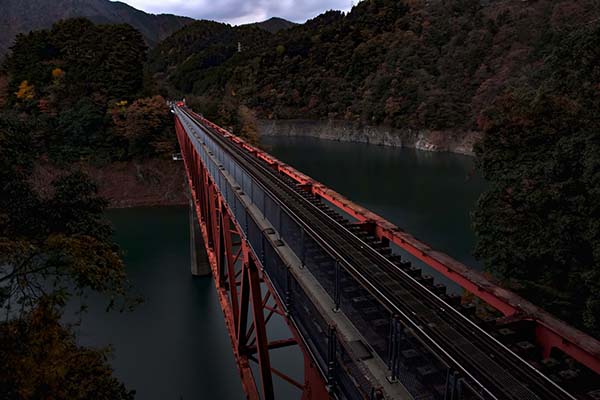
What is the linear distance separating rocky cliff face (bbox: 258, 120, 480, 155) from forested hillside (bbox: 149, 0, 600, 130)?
132 centimetres

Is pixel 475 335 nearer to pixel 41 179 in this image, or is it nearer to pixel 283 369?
pixel 283 369

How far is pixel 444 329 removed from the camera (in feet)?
14.6

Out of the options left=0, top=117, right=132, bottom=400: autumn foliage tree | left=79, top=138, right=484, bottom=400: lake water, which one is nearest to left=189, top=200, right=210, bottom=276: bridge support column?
left=79, top=138, right=484, bottom=400: lake water

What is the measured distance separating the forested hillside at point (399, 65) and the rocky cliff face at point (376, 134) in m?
1.32

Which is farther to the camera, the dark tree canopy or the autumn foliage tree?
the dark tree canopy

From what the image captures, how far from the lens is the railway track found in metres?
3.48

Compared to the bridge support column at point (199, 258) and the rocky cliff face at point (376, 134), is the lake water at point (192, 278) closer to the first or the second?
the bridge support column at point (199, 258)

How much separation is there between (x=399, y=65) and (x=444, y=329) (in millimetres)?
75449

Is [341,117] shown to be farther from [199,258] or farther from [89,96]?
[199,258]

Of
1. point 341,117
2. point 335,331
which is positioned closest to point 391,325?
point 335,331

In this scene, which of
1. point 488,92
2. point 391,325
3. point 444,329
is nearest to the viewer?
point 391,325

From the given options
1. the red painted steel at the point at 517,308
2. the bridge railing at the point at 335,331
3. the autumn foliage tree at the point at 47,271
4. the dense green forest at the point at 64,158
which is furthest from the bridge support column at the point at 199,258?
the red painted steel at the point at 517,308

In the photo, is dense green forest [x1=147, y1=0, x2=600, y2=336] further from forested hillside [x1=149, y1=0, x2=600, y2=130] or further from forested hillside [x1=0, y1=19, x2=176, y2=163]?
forested hillside [x1=0, y1=19, x2=176, y2=163]

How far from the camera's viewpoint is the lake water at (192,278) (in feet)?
50.0
